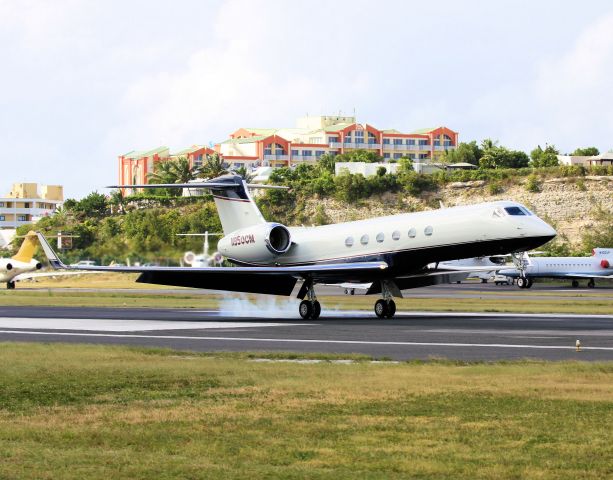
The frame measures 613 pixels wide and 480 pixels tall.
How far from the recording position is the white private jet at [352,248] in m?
36.5

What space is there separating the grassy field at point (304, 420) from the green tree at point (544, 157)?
425ft

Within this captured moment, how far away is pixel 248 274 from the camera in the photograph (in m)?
40.1

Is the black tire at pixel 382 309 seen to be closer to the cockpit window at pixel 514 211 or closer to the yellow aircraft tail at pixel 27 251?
the cockpit window at pixel 514 211

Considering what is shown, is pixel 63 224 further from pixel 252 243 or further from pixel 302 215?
pixel 252 243

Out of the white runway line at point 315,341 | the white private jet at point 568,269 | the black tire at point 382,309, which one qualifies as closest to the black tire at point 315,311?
the black tire at point 382,309

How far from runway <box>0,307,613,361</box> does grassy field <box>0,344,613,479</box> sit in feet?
13.6

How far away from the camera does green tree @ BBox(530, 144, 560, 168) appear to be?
488 ft

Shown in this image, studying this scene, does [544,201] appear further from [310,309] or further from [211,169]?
[310,309]

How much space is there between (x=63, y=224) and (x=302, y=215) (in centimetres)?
2847

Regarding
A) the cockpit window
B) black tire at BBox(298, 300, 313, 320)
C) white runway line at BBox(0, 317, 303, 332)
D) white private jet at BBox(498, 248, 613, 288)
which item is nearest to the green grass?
black tire at BBox(298, 300, 313, 320)

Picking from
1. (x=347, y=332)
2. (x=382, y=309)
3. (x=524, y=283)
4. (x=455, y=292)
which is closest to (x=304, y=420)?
(x=347, y=332)

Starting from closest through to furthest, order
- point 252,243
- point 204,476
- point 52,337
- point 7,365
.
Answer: point 204,476, point 7,365, point 52,337, point 252,243

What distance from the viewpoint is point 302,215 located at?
131 metres

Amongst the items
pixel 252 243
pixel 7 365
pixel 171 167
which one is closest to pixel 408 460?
pixel 7 365
